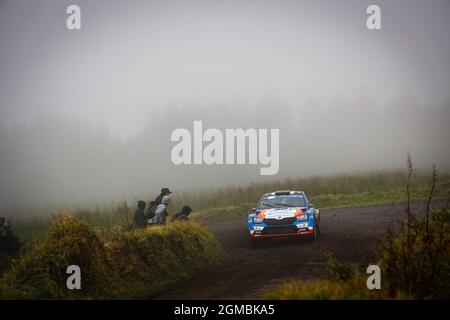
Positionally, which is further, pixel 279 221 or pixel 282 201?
pixel 282 201

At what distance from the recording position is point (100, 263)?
9.73m

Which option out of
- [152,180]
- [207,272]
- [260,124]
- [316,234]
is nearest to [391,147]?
[260,124]

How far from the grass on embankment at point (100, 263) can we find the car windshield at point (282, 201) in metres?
3.91

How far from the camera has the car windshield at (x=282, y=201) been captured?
51.9ft

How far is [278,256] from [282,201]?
3195 mm

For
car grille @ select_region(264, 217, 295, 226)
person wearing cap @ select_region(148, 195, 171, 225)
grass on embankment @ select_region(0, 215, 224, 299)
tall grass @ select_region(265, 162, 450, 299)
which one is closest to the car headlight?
car grille @ select_region(264, 217, 295, 226)

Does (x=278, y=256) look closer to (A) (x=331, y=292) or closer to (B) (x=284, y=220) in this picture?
(B) (x=284, y=220)

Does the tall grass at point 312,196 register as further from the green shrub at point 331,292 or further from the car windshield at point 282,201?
the green shrub at point 331,292

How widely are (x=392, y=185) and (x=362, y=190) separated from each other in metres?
2.08

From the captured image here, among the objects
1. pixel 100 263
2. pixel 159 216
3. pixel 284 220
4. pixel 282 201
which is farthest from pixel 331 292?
pixel 282 201

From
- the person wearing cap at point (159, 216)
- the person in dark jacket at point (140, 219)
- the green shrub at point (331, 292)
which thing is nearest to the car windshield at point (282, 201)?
the person wearing cap at point (159, 216)

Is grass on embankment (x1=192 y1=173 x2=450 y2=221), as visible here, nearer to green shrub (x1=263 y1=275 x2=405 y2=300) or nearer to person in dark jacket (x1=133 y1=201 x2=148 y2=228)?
person in dark jacket (x1=133 y1=201 x2=148 y2=228)
